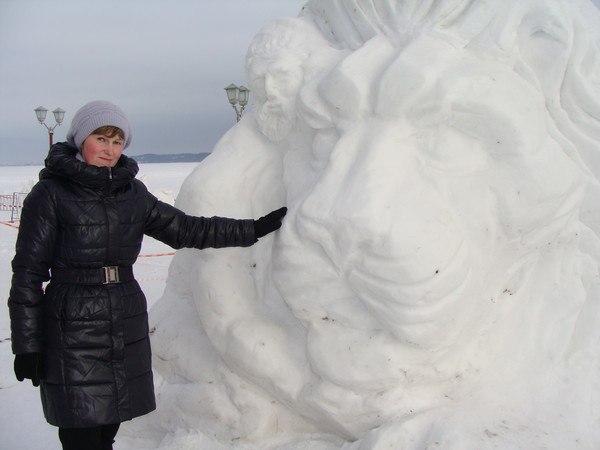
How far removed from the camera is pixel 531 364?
2.42 m

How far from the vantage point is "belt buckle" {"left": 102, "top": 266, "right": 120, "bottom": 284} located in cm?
218

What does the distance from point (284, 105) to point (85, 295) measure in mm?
1030

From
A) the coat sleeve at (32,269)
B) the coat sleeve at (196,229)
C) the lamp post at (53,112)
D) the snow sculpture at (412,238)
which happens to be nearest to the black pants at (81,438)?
the coat sleeve at (32,269)

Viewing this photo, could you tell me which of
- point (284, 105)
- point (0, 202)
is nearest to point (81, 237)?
point (284, 105)

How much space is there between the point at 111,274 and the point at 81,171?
355mm

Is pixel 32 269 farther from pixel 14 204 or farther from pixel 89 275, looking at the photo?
pixel 14 204

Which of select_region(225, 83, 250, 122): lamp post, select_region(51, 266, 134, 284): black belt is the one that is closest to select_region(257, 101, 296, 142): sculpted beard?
select_region(51, 266, 134, 284): black belt

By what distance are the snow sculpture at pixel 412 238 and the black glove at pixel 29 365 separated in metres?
0.73

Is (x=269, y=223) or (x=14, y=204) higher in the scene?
(x=269, y=223)

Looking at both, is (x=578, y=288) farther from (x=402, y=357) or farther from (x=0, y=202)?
(x=0, y=202)

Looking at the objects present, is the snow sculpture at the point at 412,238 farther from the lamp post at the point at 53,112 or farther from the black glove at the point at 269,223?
the lamp post at the point at 53,112

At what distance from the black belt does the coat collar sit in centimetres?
27

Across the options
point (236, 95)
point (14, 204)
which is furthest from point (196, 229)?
point (14, 204)

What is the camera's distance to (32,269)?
6.91 ft
